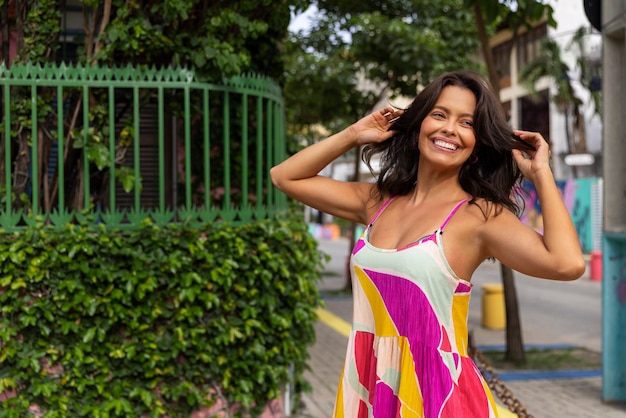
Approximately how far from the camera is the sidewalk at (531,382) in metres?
6.70

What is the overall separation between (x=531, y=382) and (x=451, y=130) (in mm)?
5870

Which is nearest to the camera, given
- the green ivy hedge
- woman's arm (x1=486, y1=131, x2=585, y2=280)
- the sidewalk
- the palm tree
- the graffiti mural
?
woman's arm (x1=486, y1=131, x2=585, y2=280)

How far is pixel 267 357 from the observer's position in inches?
209

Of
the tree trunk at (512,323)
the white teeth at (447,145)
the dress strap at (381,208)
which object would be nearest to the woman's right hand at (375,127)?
the dress strap at (381,208)

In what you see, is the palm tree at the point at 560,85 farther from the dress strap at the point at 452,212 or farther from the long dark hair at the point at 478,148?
the dress strap at the point at 452,212

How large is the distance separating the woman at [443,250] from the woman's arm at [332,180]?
13 centimetres

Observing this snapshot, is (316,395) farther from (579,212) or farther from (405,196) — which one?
(579,212)

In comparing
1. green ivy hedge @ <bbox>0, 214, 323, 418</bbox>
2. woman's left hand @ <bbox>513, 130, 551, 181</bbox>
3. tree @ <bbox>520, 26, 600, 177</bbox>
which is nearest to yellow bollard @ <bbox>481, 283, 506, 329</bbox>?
green ivy hedge @ <bbox>0, 214, 323, 418</bbox>

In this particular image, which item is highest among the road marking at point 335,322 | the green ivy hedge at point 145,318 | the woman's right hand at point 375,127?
the woman's right hand at point 375,127

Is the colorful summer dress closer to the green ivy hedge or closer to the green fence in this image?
the green ivy hedge

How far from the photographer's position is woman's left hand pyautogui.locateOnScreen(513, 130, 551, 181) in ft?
8.05

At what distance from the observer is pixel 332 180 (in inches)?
118

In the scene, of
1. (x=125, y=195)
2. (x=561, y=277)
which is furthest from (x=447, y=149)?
(x=125, y=195)

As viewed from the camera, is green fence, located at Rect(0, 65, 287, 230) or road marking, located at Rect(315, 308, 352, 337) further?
road marking, located at Rect(315, 308, 352, 337)
